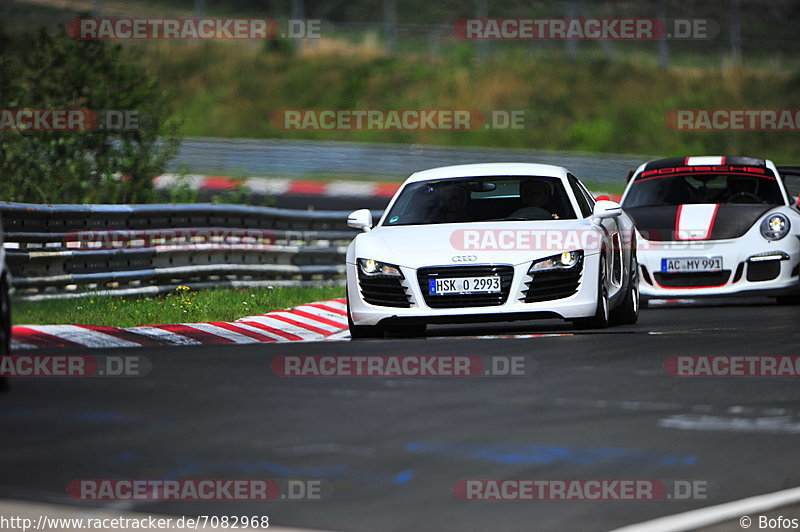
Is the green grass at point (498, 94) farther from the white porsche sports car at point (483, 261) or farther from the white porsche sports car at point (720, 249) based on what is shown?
the white porsche sports car at point (483, 261)

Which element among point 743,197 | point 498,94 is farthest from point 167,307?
point 498,94

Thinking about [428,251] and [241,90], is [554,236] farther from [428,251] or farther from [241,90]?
[241,90]

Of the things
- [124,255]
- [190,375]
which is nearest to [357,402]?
[190,375]

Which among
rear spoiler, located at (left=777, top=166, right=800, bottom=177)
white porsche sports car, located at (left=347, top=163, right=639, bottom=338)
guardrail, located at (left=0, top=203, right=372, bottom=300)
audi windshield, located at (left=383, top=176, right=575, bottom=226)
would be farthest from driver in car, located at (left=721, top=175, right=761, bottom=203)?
guardrail, located at (left=0, top=203, right=372, bottom=300)

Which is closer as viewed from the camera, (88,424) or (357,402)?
(88,424)

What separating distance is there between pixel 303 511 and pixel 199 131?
34.0 meters

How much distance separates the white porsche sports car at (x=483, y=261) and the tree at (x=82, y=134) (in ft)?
22.7

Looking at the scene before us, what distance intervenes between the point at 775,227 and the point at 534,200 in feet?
11.2

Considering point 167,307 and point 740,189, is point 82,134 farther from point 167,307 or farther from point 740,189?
point 740,189

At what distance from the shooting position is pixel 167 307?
1310 centimetres

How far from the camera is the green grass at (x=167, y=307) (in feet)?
37.1

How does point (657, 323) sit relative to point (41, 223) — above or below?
below

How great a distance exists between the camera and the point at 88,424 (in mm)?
6504

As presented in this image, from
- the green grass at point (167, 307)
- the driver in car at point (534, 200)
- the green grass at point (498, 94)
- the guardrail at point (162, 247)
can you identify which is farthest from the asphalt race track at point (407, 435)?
the green grass at point (498, 94)
